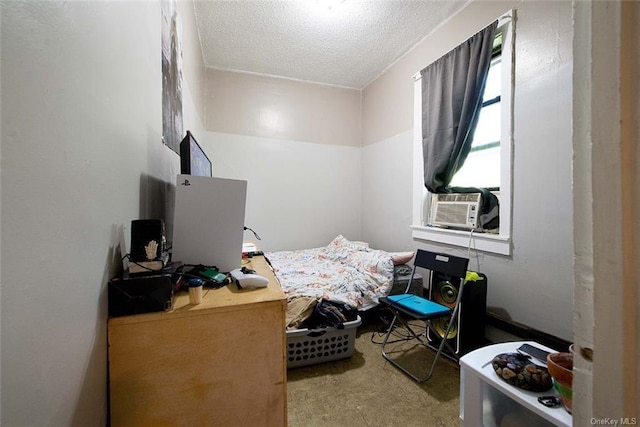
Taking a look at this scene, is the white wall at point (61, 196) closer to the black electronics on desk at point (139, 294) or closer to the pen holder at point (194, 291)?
the black electronics on desk at point (139, 294)

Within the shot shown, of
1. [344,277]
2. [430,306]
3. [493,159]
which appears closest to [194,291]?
[430,306]

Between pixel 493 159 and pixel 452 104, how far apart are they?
1.89 feet

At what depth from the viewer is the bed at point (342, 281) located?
1788 mm

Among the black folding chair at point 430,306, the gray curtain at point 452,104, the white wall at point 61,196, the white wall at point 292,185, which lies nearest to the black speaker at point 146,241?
the white wall at point 61,196

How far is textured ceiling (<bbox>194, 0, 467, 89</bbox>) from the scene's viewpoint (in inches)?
90.4

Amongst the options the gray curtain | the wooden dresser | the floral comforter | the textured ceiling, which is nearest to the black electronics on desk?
the wooden dresser

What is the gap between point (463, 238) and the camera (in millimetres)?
2213

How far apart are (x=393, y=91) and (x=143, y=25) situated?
2.78 metres

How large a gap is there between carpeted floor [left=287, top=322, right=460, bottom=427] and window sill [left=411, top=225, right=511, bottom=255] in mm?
871

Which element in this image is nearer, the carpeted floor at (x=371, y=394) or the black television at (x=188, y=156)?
the black television at (x=188, y=156)

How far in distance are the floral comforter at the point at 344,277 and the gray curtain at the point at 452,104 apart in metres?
0.91

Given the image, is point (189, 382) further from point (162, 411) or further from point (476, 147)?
point (476, 147)

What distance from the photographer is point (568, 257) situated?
158 centimetres

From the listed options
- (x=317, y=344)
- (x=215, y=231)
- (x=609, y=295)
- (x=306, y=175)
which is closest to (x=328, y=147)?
(x=306, y=175)
